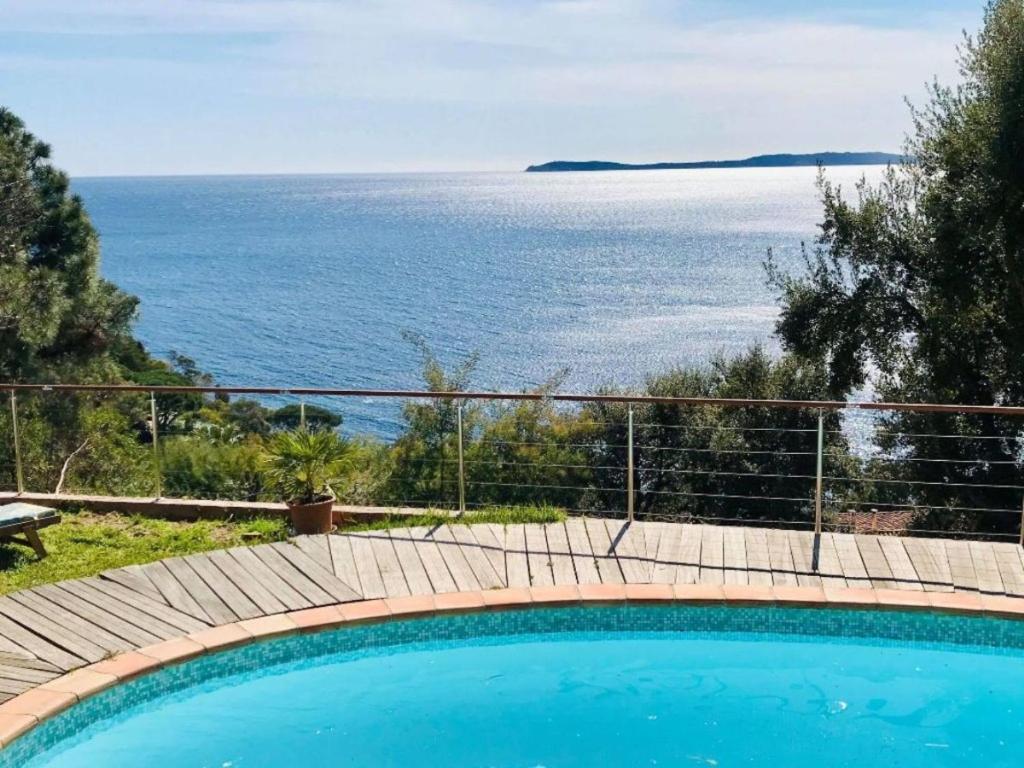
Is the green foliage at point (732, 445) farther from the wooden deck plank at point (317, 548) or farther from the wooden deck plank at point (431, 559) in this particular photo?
the wooden deck plank at point (317, 548)

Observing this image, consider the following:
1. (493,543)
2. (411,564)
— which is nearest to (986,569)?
(493,543)

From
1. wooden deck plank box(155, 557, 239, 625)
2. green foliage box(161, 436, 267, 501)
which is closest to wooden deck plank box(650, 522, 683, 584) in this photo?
wooden deck plank box(155, 557, 239, 625)

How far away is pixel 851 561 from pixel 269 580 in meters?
3.36

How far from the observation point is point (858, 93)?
1053 inches

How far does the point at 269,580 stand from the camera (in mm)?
5875

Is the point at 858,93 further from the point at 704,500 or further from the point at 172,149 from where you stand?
the point at 172,149

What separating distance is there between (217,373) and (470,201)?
103m

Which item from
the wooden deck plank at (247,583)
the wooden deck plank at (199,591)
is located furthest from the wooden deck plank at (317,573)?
the wooden deck plank at (199,591)

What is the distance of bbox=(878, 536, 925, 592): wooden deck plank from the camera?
572 centimetres

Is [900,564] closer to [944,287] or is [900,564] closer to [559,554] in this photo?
[559,554]

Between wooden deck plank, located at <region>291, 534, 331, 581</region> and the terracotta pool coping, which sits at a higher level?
wooden deck plank, located at <region>291, 534, 331, 581</region>

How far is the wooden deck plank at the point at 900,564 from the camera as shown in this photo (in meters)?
5.72

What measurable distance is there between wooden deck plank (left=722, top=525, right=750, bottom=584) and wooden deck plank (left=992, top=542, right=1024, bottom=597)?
1392 millimetres

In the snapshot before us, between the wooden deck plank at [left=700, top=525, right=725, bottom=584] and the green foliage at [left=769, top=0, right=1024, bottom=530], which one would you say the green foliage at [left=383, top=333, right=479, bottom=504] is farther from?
the wooden deck plank at [left=700, top=525, right=725, bottom=584]
